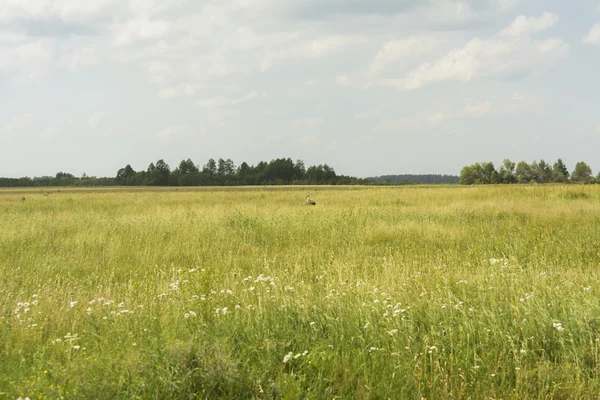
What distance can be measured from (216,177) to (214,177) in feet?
2.04

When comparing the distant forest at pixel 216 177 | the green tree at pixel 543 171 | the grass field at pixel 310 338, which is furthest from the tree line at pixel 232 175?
the grass field at pixel 310 338

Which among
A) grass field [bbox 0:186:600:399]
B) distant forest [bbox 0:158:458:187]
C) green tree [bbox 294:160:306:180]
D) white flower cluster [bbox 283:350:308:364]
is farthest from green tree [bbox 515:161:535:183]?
white flower cluster [bbox 283:350:308:364]

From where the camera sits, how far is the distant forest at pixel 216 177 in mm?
107312

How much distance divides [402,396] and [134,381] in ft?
7.32

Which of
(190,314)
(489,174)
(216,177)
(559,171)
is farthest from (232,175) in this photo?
(190,314)

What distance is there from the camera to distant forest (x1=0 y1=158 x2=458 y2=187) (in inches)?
4225

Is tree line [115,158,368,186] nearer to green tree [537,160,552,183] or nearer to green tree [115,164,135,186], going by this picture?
green tree [115,164,135,186]

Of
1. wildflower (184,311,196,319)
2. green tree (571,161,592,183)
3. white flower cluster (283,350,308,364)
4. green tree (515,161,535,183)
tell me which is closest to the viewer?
white flower cluster (283,350,308,364)

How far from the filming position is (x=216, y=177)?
114062 millimetres

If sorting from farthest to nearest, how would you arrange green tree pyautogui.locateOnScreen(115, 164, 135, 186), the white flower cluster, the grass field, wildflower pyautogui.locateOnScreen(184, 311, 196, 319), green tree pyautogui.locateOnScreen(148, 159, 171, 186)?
green tree pyautogui.locateOnScreen(115, 164, 135, 186)
green tree pyautogui.locateOnScreen(148, 159, 171, 186)
wildflower pyautogui.locateOnScreen(184, 311, 196, 319)
the white flower cluster
the grass field

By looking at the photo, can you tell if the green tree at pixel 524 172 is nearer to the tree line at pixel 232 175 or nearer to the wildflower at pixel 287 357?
the tree line at pixel 232 175

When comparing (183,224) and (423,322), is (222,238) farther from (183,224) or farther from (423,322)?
(423,322)

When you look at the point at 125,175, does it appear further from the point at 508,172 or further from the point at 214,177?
the point at 508,172

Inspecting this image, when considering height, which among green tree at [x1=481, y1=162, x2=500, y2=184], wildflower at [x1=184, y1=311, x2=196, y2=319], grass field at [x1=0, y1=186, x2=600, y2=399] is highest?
green tree at [x1=481, y1=162, x2=500, y2=184]
